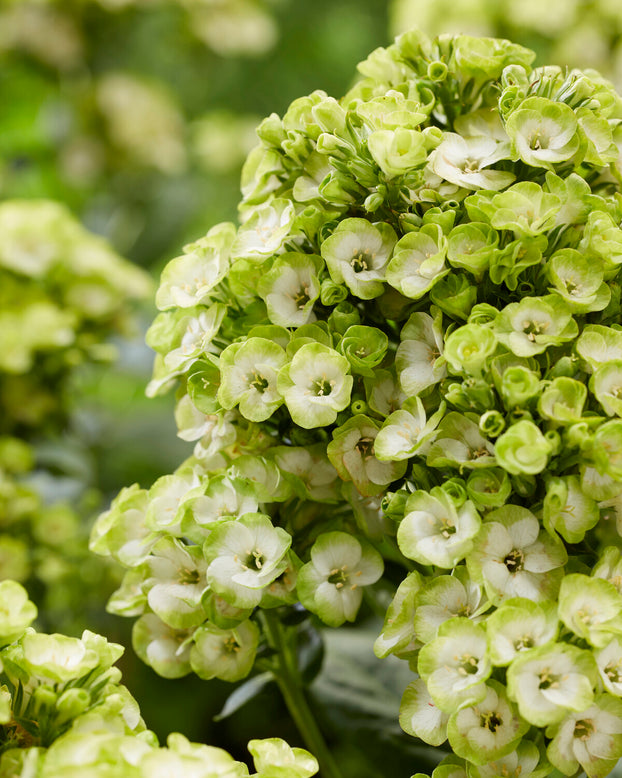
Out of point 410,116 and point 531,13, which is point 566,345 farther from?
point 531,13

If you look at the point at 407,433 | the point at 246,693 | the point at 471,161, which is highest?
the point at 471,161

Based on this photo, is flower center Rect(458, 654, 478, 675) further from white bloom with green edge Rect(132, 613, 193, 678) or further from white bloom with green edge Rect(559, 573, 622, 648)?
white bloom with green edge Rect(132, 613, 193, 678)

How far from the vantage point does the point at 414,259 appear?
41 cm

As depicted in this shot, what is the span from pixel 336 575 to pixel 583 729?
0.13 metres

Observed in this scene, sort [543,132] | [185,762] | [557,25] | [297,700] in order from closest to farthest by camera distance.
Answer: [185,762], [543,132], [297,700], [557,25]

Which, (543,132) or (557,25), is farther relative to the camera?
(557,25)

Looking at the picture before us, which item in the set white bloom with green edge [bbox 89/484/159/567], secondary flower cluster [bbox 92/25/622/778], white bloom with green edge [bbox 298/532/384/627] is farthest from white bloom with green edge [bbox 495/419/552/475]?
white bloom with green edge [bbox 89/484/159/567]

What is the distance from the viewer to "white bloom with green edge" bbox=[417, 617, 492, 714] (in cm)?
35

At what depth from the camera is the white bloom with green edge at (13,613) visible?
0.36m

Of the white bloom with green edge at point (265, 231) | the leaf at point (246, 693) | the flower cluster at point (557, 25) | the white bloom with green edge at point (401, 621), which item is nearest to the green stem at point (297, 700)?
the leaf at point (246, 693)

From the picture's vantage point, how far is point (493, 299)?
0.42 metres

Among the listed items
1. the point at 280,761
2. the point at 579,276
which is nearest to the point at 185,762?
the point at 280,761

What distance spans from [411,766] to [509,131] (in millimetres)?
376

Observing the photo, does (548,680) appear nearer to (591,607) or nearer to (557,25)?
(591,607)
